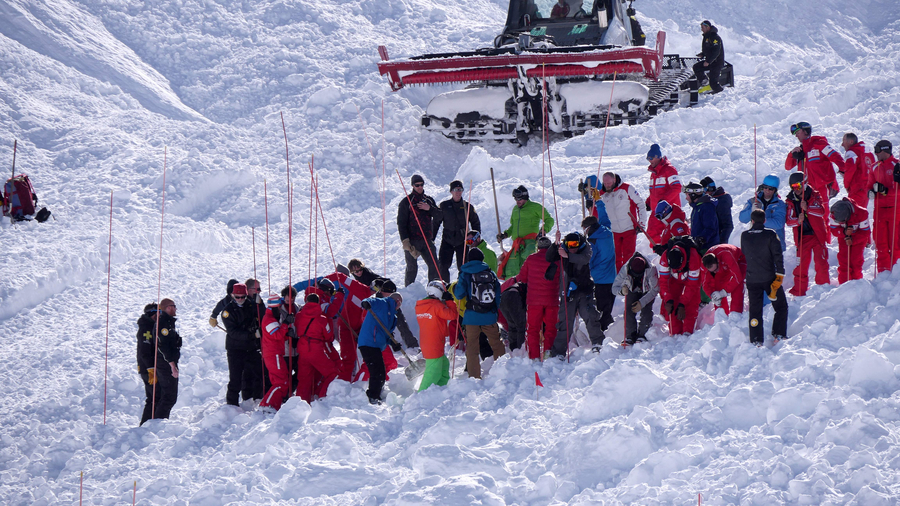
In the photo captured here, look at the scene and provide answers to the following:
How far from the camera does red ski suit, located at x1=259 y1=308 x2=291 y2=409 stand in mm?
7363

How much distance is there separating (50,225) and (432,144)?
5587 mm

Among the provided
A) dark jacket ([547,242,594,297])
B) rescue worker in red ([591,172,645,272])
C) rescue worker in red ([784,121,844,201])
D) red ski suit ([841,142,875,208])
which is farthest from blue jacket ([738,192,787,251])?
dark jacket ([547,242,594,297])

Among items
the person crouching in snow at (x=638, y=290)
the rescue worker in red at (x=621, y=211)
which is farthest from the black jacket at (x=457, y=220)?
the person crouching in snow at (x=638, y=290)

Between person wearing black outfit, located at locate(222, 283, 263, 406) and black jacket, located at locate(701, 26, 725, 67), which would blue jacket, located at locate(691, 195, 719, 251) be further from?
black jacket, located at locate(701, 26, 725, 67)

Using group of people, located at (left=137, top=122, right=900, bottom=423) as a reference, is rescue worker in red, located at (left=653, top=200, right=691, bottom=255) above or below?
above

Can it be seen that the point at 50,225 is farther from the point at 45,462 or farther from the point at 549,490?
the point at 549,490

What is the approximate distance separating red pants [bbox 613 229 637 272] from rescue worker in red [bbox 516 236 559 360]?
1.36m

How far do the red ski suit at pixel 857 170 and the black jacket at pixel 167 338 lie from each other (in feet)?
19.7

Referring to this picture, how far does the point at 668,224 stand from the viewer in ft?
25.8

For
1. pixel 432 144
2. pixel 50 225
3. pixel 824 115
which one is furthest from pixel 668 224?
pixel 50 225

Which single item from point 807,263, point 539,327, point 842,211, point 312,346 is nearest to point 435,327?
point 539,327

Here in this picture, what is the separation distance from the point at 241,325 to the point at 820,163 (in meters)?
5.32

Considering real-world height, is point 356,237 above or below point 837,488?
above

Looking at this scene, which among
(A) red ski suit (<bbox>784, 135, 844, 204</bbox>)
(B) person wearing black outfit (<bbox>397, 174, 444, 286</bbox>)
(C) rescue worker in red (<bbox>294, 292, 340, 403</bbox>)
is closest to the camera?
(C) rescue worker in red (<bbox>294, 292, 340, 403</bbox>)
